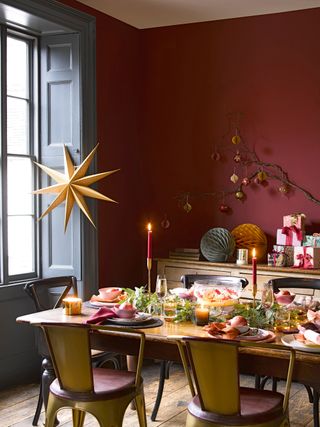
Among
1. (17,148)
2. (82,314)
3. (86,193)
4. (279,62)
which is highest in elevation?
(279,62)

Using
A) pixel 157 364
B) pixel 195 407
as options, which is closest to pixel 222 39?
pixel 157 364

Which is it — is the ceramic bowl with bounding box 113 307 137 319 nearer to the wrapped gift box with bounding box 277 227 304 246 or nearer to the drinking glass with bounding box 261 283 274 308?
the drinking glass with bounding box 261 283 274 308

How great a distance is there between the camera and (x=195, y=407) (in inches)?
107

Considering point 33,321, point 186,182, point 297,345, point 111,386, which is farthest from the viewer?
point 186,182

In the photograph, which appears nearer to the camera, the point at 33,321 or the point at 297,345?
the point at 297,345

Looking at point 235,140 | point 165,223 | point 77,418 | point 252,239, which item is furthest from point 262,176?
point 77,418

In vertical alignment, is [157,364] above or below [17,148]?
below

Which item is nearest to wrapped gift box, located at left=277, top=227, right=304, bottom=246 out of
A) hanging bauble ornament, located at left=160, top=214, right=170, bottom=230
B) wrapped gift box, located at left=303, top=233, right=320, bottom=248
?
wrapped gift box, located at left=303, top=233, right=320, bottom=248

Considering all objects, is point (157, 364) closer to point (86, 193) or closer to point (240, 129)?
point (86, 193)

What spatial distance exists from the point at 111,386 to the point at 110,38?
3.11 m

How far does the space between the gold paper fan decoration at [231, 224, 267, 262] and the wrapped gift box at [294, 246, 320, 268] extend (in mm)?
351

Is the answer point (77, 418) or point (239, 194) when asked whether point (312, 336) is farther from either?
point (239, 194)

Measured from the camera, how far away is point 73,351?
9.49 feet

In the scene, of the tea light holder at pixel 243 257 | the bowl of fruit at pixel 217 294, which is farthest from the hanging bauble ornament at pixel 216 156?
the bowl of fruit at pixel 217 294
